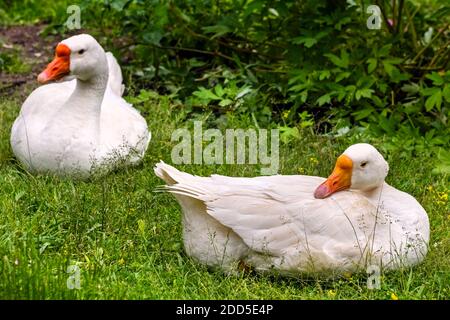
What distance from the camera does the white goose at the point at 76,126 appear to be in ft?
20.7

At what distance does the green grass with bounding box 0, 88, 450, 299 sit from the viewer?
4.76m

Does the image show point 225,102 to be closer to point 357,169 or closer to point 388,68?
point 388,68

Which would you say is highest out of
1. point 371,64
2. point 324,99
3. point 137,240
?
point 371,64

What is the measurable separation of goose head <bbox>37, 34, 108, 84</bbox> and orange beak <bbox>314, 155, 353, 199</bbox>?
2.09m

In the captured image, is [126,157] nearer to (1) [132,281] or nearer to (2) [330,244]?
(1) [132,281]

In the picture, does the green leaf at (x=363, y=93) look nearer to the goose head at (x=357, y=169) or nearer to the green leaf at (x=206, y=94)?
the green leaf at (x=206, y=94)

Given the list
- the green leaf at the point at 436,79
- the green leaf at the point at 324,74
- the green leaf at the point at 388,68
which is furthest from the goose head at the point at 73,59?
the green leaf at the point at 436,79

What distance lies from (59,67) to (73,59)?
107mm

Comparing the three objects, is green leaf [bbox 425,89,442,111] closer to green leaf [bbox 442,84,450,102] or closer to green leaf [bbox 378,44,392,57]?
green leaf [bbox 442,84,450,102]

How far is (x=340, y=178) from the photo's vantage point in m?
5.21

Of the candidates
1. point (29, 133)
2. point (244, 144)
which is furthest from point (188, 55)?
point (29, 133)

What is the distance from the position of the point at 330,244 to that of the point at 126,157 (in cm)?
196

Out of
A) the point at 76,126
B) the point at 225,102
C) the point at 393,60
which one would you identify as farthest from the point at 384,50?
the point at 76,126

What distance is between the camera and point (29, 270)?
15.1 feet
